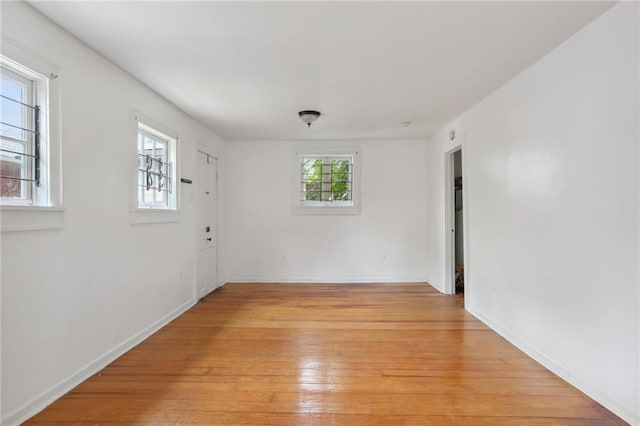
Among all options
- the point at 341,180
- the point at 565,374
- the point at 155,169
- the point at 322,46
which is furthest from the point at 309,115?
the point at 565,374

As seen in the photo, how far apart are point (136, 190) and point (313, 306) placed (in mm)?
2533

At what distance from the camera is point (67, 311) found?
2.21 m

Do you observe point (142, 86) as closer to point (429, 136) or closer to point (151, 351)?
point (151, 351)

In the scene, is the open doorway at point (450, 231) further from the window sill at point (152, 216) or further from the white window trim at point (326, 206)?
the window sill at point (152, 216)

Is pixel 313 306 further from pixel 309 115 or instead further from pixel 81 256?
pixel 81 256

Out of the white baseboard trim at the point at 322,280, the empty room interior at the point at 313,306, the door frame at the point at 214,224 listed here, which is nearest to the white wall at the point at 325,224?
the white baseboard trim at the point at 322,280

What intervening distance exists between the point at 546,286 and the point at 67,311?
11.7ft

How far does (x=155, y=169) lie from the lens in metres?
3.53

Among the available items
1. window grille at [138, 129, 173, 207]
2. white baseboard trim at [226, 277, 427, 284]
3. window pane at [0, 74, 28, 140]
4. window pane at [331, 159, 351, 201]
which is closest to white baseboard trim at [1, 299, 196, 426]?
window grille at [138, 129, 173, 207]

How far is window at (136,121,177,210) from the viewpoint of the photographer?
3279 millimetres

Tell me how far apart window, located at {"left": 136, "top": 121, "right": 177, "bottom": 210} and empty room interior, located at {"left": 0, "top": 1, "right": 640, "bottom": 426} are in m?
0.02

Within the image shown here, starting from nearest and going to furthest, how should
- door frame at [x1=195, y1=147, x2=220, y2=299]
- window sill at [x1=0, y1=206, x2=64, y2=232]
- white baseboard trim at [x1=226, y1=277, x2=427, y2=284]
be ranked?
window sill at [x1=0, y1=206, x2=64, y2=232] < door frame at [x1=195, y1=147, x2=220, y2=299] < white baseboard trim at [x1=226, y1=277, x2=427, y2=284]

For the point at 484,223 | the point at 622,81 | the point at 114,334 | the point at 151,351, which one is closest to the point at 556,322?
the point at 484,223

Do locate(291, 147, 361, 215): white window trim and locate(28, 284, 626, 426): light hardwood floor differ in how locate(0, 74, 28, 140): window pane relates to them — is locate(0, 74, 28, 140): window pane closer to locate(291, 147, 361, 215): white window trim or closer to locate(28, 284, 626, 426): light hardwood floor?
locate(28, 284, 626, 426): light hardwood floor
